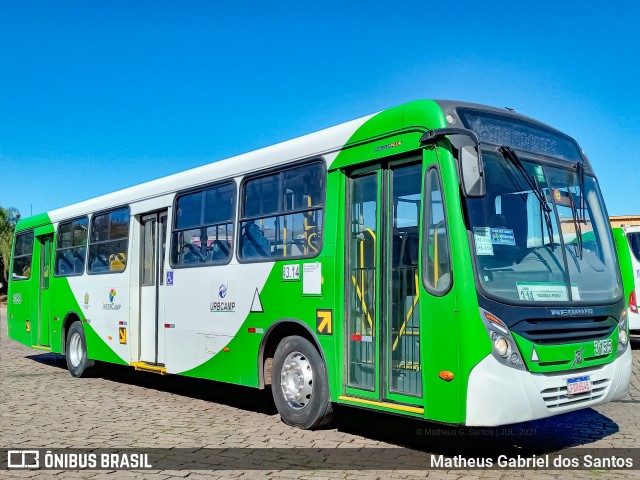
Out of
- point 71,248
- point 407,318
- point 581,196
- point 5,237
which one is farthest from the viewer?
point 5,237

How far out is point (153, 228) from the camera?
11.5 metres

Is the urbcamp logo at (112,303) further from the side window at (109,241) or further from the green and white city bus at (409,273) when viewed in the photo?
the green and white city bus at (409,273)

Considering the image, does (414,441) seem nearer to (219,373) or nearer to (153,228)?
(219,373)

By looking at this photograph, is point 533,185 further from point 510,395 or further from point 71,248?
point 71,248

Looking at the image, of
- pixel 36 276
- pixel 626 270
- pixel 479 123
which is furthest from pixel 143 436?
pixel 36 276

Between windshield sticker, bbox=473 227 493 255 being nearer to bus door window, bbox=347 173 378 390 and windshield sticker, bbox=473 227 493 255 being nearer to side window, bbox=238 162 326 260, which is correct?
bus door window, bbox=347 173 378 390

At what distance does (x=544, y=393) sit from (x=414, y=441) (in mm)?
1854

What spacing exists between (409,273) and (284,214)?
2.17 metres

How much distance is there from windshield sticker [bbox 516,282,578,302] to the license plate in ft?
2.39

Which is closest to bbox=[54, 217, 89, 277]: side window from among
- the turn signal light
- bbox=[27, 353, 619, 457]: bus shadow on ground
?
bbox=[27, 353, 619, 457]: bus shadow on ground

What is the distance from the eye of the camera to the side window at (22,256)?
1579 centimetres

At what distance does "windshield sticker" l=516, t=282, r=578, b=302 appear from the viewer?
6246 mm

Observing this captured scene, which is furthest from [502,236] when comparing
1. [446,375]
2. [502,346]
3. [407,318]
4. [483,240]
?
[446,375]

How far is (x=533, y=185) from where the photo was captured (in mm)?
6750
